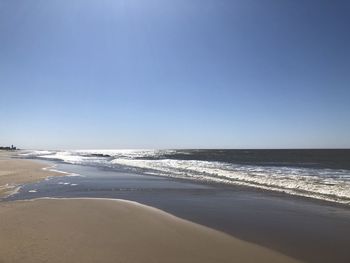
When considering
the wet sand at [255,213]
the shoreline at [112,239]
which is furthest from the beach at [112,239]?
the wet sand at [255,213]

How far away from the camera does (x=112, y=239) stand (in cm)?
862

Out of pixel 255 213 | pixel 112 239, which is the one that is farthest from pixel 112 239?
pixel 255 213

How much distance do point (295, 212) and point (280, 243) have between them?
445 centimetres

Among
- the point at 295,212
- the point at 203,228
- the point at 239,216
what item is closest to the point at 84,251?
the point at 203,228

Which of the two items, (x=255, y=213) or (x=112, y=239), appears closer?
(x=112, y=239)

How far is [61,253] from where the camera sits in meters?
7.47

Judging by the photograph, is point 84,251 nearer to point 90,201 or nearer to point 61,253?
point 61,253

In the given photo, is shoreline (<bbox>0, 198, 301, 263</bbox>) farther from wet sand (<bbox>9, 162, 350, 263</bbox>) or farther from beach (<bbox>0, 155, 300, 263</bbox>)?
wet sand (<bbox>9, 162, 350, 263</bbox>)

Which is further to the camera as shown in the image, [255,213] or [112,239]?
[255,213]

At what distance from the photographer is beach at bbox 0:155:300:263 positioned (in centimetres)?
741

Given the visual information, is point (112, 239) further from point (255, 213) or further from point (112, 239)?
point (255, 213)

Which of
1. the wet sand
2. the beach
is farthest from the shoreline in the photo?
the wet sand

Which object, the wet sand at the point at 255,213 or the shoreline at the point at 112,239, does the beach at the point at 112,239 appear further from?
the wet sand at the point at 255,213

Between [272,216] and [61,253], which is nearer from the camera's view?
[61,253]
